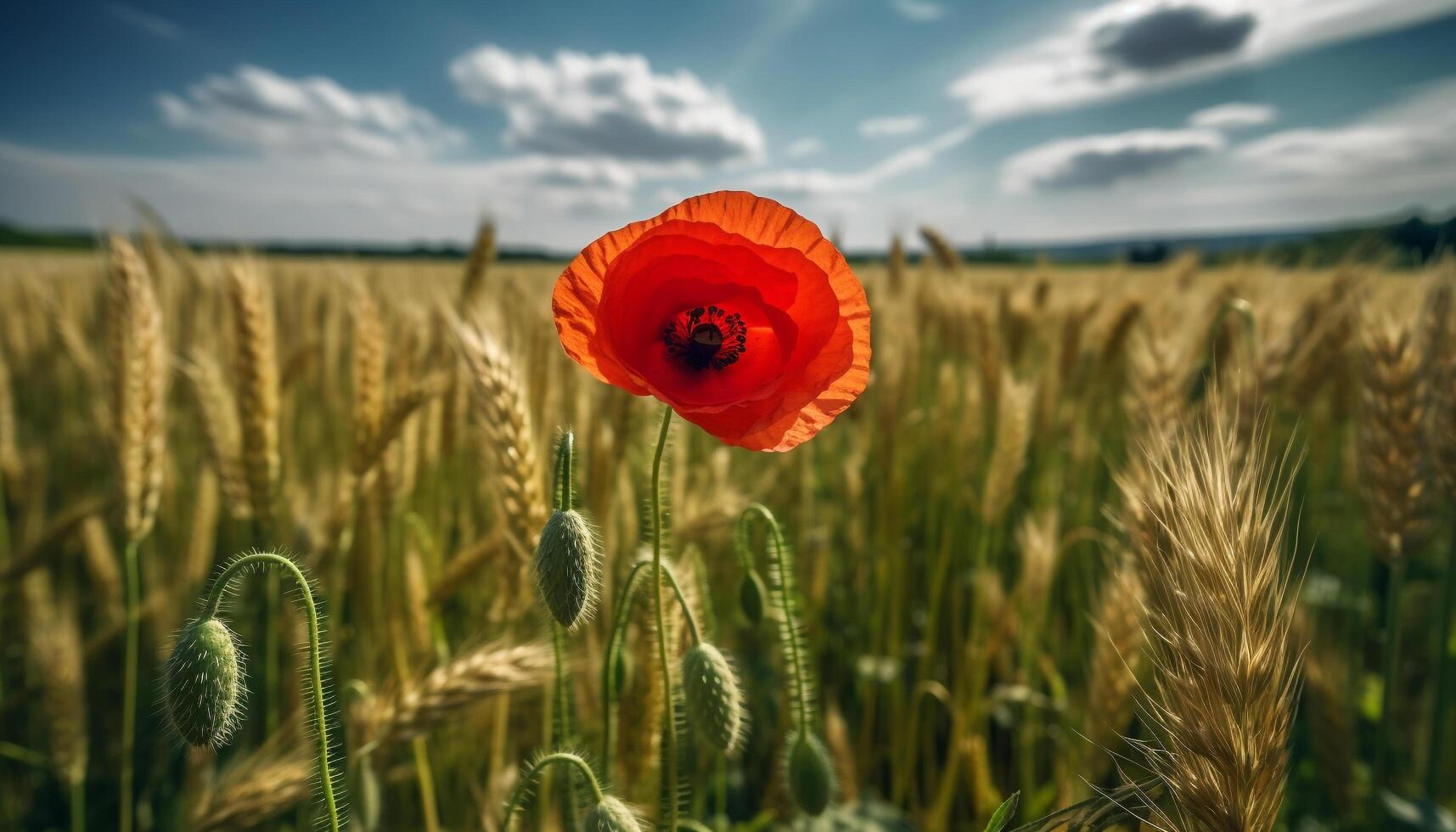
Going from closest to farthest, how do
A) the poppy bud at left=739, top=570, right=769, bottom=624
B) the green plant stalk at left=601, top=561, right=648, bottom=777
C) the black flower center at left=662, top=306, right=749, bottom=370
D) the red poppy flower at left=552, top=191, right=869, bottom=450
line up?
the red poppy flower at left=552, top=191, right=869, bottom=450
the green plant stalk at left=601, top=561, right=648, bottom=777
the black flower center at left=662, top=306, right=749, bottom=370
the poppy bud at left=739, top=570, right=769, bottom=624

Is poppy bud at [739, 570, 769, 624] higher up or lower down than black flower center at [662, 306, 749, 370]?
lower down

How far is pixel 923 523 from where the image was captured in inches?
133

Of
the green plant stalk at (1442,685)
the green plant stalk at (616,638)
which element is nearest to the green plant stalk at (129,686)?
the green plant stalk at (616,638)

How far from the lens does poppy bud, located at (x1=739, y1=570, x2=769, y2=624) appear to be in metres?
1.10

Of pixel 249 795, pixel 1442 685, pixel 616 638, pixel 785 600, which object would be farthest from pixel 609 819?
pixel 1442 685

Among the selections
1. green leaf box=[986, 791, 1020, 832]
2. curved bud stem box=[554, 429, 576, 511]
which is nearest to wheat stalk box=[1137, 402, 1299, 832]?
green leaf box=[986, 791, 1020, 832]

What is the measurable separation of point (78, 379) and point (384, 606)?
12.9ft

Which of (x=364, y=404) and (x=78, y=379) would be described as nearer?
(x=364, y=404)

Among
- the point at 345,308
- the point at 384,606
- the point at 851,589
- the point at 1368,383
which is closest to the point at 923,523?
the point at 851,589

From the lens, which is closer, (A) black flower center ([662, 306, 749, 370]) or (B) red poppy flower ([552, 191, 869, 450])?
(B) red poppy flower ([552, 191, 869, 450])

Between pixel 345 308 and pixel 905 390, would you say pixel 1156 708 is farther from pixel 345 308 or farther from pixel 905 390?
pixel 345 308

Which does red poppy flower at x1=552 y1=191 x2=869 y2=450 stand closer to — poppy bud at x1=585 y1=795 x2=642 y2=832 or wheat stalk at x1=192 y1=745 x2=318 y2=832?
poppy bud at x1=585 y1=795 x2=642 y2=832

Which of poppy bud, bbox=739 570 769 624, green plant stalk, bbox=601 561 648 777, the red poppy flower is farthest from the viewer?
poppy bud, bbox=739 570 769 624

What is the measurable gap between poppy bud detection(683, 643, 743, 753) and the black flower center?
14.3 inches
